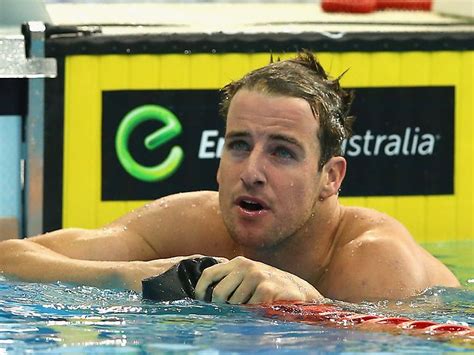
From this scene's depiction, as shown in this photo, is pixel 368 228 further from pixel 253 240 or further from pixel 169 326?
pixel 169 326

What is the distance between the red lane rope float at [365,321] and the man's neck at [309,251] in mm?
442

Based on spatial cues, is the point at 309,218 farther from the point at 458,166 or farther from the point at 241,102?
the point at 458,166

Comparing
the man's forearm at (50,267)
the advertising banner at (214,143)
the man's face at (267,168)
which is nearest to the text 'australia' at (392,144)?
the advertising banner at (214,143)

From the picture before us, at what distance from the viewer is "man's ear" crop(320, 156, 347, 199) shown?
346 centimetres

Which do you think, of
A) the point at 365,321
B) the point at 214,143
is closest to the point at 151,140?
the point at 214,143

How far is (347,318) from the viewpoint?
9.59 ft

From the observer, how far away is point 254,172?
321 centimetres

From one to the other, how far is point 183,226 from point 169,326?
2.95ft

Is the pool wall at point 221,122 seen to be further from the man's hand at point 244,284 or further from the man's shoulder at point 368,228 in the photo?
the man's hand at point 244,284

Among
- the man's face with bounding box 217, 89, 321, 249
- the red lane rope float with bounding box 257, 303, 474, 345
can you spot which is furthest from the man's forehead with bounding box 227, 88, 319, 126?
the red lane rope float with bounding box 257, 303, 474, 345

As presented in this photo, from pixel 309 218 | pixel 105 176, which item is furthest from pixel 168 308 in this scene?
pixel 105 176

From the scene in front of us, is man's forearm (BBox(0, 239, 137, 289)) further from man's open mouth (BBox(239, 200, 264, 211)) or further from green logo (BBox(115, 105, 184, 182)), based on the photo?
green logo (BBox(115, 105, 184, 182))

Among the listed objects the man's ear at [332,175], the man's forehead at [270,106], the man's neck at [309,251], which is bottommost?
the man's neck at [309,251]

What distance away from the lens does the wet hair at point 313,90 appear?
134 inches
